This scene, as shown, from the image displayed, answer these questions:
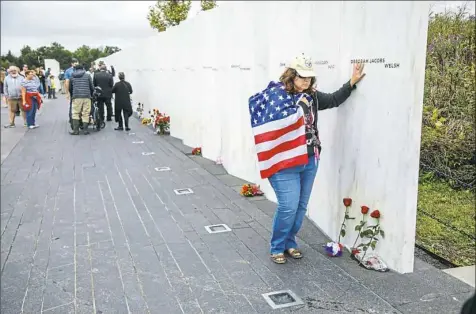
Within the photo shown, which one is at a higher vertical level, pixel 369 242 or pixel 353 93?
pixel 353 93

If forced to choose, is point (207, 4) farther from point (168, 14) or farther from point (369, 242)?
point (369, 242)

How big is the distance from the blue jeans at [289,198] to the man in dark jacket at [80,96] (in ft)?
30.8

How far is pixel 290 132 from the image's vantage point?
13.1 ft

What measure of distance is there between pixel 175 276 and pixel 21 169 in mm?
5397

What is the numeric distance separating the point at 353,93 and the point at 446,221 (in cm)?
235

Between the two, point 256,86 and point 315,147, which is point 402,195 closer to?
point 315,147

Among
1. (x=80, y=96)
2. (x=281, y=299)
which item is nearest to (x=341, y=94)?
(x=281, y=299)

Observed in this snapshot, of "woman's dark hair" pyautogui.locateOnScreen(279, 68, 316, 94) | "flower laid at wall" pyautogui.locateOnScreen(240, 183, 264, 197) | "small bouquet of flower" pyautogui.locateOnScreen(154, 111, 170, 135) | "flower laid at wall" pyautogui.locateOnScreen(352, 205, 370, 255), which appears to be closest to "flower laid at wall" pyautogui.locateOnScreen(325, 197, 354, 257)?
"flower laid at wall" pyautogui.locateOnScreen(352, 205, 370, 255)

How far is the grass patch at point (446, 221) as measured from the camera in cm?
472

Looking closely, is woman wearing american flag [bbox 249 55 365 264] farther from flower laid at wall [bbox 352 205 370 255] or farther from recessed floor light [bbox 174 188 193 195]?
recessed floor light [bbox 174 188 193 195]

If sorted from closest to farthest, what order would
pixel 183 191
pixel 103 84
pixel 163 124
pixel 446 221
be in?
pixel 446 221 < pixel 183 191 < pixel 163 124 < pixel 103 84

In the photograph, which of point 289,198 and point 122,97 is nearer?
point 289,198

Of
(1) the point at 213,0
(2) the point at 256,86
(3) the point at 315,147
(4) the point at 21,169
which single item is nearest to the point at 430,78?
(2) the point at 256,86

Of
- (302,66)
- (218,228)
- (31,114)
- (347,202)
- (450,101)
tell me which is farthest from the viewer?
(31,114)
